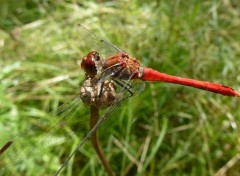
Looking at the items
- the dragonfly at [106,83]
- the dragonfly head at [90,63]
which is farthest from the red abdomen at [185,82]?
the dragonfly head at [90,63]

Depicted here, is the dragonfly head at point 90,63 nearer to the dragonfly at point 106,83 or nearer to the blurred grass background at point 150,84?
the dragonfly at point 106,83

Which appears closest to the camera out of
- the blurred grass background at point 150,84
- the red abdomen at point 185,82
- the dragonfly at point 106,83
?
the dragonfly at point 106,83

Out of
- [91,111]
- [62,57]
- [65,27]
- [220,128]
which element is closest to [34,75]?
[62,57]

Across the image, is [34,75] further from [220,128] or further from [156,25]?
[220,128]

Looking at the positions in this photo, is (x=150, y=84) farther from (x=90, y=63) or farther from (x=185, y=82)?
(x=90, y=63)

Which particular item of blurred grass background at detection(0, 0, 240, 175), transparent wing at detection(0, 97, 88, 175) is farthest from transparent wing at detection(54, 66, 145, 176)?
blurred grass background at detection(0, 0, 240, 175)

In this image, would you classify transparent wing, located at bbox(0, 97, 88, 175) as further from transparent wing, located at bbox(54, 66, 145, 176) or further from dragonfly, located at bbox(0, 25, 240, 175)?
transparent wing, located at bbox(54, 66, 145, 176)

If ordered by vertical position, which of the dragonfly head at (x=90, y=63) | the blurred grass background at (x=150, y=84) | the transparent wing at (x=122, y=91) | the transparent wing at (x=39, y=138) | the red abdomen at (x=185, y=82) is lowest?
the blurred grass background at (x=150, y=84)

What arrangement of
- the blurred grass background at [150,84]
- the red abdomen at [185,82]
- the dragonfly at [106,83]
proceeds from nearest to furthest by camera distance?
1. the dragonfly at [106,83]
2. the red abdomen at [185,82]
3. the blurred grass background at [150,84]
